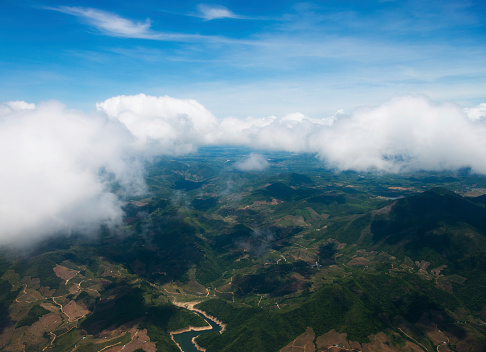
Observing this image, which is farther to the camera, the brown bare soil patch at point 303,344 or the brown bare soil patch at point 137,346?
the brown bare soil patch at point 137,346

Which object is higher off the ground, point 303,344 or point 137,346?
point 303,344

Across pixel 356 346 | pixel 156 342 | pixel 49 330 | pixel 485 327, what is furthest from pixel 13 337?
pixel 485 327

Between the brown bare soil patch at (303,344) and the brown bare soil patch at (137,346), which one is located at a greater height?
the brown bare soil patch at (303,344)

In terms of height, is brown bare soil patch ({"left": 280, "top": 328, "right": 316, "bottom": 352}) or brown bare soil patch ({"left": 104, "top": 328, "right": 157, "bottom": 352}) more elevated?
brown bare soil patch ({"left": 280, "top": 328, "right": 316, "bottom": 352})

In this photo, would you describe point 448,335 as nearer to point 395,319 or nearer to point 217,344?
point 395,319

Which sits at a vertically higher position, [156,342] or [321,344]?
[321,344]

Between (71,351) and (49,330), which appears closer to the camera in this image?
(71,351)

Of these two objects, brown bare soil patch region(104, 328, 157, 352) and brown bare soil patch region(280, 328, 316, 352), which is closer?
brown bare soil patch region(280, 328, 316, 352)

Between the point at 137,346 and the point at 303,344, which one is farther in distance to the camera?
the point at 137,346
